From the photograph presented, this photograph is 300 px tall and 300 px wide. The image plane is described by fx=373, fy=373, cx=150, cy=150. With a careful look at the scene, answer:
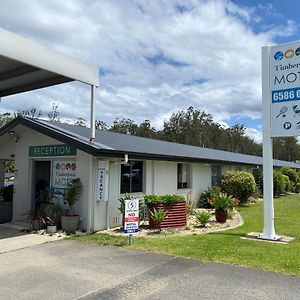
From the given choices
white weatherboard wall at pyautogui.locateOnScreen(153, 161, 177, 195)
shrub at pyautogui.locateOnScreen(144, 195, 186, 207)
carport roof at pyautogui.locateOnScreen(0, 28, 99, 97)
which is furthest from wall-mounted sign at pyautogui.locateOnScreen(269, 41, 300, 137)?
white weatherboard wall at pyautogui.locateOnScreen(153, 161, 177, 195)

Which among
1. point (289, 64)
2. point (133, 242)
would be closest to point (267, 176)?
point (289, 64)

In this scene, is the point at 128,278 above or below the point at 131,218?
below

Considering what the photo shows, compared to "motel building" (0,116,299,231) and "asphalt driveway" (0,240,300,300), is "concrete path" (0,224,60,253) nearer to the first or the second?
"asphalt driveway" (0,240,300,300)

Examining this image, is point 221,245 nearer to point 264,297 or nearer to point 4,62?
point 264,297

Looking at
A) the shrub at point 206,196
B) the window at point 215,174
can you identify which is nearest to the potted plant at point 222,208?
the shrub at point 206,196

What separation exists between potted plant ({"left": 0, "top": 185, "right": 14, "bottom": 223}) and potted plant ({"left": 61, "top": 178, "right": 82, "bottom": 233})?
321cm

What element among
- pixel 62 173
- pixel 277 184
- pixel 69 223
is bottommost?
pixel 69 223

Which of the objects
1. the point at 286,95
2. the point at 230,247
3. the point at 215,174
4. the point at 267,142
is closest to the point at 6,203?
the point at 230,247

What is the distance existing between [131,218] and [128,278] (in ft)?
9.35

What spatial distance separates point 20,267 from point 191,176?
11399mm

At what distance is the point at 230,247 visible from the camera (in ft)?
29.1

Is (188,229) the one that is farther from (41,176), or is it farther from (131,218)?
(41,176)

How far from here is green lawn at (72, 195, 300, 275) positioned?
295 inches

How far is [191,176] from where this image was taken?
17.8 meters
